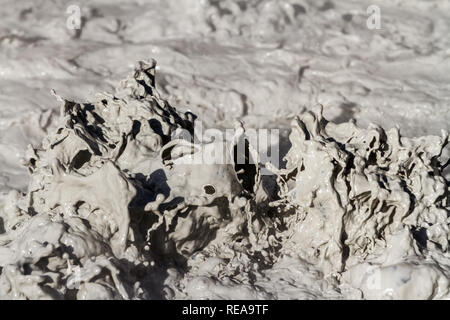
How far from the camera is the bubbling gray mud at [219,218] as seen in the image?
2.11 meters

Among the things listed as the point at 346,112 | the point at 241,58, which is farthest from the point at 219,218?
the point at 241,58

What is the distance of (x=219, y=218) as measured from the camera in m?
2.38

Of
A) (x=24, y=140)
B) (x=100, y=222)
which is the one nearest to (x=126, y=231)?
(x=100, y=222)

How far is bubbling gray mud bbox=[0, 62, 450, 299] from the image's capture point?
6.93 ft

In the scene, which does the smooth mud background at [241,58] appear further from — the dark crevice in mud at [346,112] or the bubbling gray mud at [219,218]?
the bubbling gray mud at [219,218]

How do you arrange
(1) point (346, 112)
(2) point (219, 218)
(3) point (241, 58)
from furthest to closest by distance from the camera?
(3) point (241, 58), (1) point (346, 112), (2) point (219, 218)

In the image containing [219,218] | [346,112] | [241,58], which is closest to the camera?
[219,218]

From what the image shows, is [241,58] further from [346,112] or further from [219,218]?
[219,218]

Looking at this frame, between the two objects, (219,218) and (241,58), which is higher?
(241,58)

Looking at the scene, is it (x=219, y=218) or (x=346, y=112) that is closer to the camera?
(x=219, y=218)

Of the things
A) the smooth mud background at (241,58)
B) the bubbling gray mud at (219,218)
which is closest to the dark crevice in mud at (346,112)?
the smooth mud background at (241,58)

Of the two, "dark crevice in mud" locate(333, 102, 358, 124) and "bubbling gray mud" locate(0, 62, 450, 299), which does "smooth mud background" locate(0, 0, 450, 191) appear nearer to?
"dark crevice in mud" locate(333, 102, 358, 124)

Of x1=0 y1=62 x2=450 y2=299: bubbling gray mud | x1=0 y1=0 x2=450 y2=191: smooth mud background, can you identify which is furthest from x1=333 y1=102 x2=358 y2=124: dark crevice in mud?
x1=0 y1=62 x2=450 y2=299: bubbling gray mud
